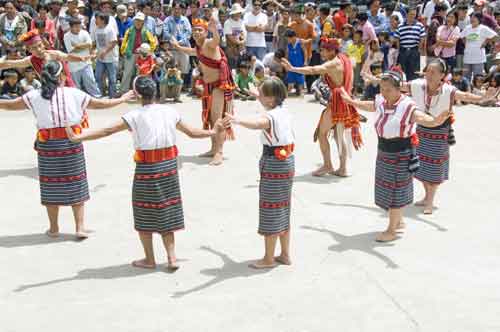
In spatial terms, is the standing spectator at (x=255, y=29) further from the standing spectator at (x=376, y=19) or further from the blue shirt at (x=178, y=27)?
the standing spectator at (x=376, y=19)

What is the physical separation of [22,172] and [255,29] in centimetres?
678

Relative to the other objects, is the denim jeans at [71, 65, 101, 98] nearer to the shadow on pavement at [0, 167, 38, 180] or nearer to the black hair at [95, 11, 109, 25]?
the black hair at [95, 11, 109, 25]

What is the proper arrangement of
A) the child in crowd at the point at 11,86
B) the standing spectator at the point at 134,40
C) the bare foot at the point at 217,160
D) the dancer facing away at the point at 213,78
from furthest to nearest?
the standing spectator at the point at 134,40 < the child in crowd at the point at 11,86 < the bare foot at the point at 217,160 < the dancer facing away at the point at 213,78

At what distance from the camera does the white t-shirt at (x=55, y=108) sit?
609 centimetres

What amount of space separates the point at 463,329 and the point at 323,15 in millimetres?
10930

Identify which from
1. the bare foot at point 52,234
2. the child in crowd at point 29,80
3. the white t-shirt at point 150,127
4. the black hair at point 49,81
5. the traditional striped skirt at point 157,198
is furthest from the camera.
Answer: the child in crowd at point 29,80

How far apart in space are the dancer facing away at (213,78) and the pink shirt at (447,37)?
627 cm

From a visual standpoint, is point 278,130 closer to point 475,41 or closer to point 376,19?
point 475,41

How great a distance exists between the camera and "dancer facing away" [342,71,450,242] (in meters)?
6.11

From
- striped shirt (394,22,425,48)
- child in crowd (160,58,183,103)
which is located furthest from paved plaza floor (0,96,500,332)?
striped shirt (394,22,425,48)

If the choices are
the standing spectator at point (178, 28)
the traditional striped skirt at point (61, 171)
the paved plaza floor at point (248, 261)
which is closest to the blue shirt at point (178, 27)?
the standing spectator at point (178, 28)

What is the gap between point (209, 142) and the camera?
1034cm

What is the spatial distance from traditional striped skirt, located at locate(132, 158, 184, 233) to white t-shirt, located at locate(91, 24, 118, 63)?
26.7 feet

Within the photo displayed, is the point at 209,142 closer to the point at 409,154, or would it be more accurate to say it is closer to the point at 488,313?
the point at 409,154
